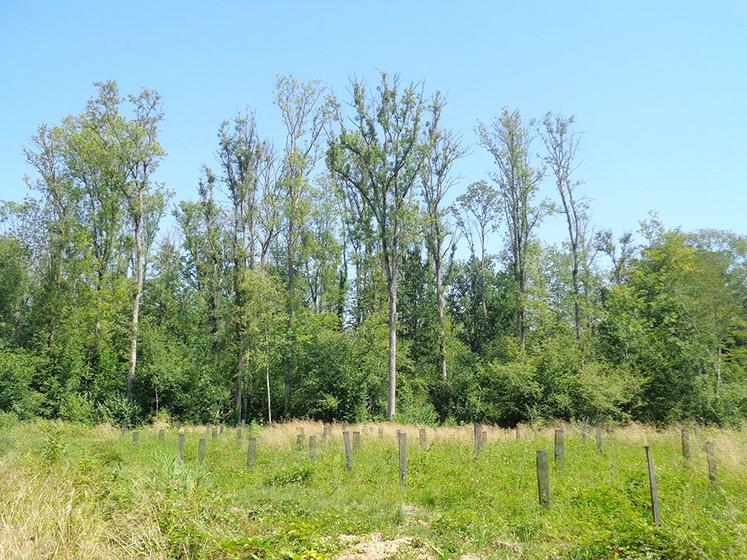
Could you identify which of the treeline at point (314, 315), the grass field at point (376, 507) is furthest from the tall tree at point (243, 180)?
the grass field at point (376, 507)

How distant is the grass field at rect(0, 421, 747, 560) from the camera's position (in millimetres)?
6090

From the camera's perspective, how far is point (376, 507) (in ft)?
30.2

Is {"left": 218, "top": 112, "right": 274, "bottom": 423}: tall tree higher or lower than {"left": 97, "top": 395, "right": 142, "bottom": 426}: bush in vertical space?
higher

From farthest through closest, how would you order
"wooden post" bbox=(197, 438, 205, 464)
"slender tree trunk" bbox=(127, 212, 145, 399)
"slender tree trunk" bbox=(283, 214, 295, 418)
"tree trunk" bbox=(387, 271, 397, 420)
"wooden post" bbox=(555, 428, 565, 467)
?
"slender tree trunk" bbox=(283, 214, 295, 418) → "slender tree trunk" bbox=(127, 212, 145, 399) → "tree trunk" bbox=(387, 271, 397, 420) → "wooden post" bbox=(197, 438, 205, 464) → "wooden post" bbox=(555, 428, 565, 467)

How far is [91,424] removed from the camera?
2589 centimetres

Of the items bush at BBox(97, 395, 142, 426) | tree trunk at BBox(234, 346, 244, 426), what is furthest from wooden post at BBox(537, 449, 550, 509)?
bush at BBox(97, 395, 142, 426)

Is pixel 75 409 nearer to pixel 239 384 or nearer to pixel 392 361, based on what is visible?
pixel 239 384

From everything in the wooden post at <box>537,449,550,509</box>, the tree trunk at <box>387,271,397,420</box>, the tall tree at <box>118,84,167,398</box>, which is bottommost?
the wooden post at <box>537,449,550,509</box>

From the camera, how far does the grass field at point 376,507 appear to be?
6090mm

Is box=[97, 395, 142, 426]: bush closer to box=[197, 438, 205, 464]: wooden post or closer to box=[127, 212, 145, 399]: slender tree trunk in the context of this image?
box=[127, 212, 145, 399]: slender tree trunk

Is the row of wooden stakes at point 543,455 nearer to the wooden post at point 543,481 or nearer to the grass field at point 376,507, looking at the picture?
the wooden post at point 543,481

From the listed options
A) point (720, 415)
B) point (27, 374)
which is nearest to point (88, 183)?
point (27, 374)

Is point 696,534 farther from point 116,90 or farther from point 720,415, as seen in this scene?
Result: point 116,90

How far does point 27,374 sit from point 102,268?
7.16m
